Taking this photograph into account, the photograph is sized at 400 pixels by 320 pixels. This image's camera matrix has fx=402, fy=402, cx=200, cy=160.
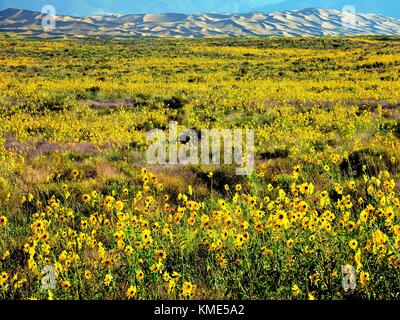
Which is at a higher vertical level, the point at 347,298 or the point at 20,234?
the point at 347,298

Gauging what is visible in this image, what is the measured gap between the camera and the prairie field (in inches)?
165

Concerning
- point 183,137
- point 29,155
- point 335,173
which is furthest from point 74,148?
point 335,173

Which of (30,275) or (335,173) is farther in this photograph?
(335,173)

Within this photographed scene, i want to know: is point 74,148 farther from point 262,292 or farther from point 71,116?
point 262,292

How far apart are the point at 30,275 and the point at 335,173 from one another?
6.39 meters

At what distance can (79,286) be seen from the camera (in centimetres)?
445

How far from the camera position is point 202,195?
8.10 meters

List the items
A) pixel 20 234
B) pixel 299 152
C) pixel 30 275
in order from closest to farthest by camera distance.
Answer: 1. pixel 30 275
2. pixel 20 234
3. pixel 299 152

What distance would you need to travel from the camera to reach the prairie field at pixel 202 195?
165 inches

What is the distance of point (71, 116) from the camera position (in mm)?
17359

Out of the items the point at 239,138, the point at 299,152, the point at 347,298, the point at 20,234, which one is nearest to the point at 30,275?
the point at 20,234
